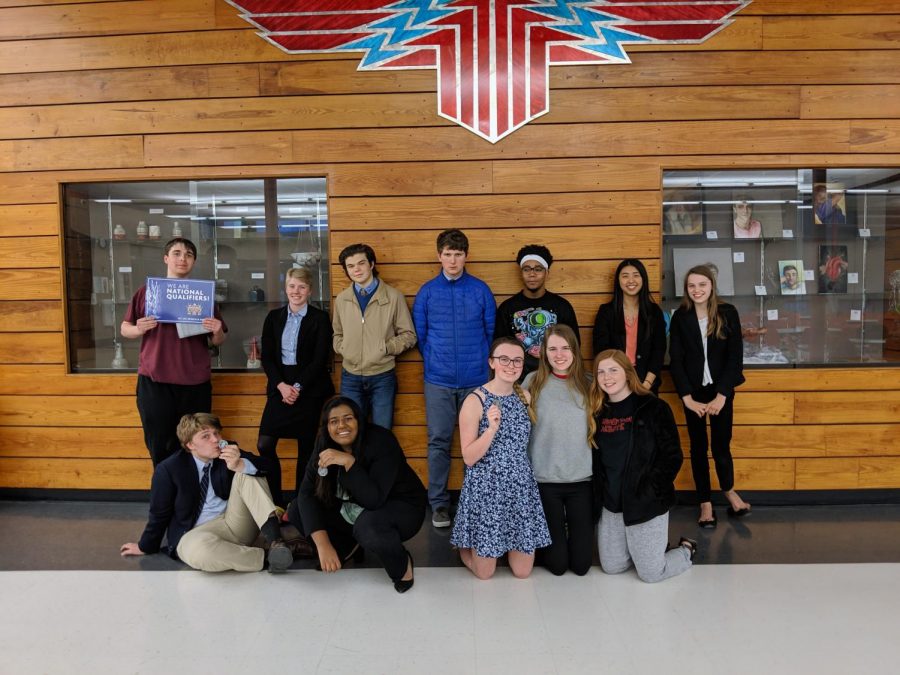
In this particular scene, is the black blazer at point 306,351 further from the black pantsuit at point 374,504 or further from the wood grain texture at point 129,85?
the wood grain texture at point 129,85

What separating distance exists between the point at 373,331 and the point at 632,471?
1630 millimetres

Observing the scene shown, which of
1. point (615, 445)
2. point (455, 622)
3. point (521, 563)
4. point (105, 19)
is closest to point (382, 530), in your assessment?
point (455, 622)

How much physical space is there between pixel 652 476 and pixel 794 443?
5.54 feet

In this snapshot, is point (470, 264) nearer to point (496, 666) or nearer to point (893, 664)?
point (496, 666)

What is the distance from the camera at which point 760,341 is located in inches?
158

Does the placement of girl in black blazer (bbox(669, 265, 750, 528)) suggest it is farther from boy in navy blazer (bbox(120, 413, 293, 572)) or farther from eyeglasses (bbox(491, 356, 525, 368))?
boy in navy blazer (bbox(120, 413, 293, 572))

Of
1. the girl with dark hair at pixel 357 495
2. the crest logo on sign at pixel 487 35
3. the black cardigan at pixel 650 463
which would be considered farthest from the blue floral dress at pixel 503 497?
the crest logo on sign at pixel 487 35

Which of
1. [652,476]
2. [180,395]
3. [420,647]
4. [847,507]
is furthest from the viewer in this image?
[847,507]

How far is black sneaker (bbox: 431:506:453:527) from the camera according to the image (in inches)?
139

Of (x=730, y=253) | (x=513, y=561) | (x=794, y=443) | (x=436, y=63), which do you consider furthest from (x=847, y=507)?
(x=436, y=63)

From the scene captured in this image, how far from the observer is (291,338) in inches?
144

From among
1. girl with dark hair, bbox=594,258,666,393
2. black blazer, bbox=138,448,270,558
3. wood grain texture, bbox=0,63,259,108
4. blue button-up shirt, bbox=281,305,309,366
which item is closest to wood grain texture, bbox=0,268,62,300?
wood grain texture, bbox=0,63,259,108

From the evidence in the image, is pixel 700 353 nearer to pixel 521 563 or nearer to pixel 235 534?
pixel 521 563

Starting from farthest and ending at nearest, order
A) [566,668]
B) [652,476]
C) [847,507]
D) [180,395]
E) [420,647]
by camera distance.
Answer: [847,507] → [180,395] → [652,476] → [420,647] → [566,668]
